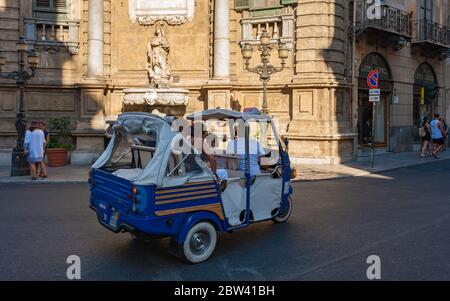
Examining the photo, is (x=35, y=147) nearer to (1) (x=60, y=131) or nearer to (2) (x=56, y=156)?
(2) (x=56, y=156)

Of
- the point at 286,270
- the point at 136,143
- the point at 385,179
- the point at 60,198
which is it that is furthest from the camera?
the point at 385,179

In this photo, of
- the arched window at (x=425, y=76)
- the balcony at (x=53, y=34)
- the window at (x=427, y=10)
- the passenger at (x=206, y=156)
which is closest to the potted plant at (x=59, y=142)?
the balcony at (x=53, y=34)

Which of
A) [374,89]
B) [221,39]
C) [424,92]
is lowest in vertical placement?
[374,89]

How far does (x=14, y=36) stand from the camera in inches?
698

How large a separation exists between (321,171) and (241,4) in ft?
25.9

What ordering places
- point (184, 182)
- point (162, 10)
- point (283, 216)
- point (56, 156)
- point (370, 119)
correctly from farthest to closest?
point (370, 119) < point (162, 10) < point (56, 156) < point (283, 216) < point (184, 182)

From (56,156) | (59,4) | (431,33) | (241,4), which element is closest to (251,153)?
(56,156)

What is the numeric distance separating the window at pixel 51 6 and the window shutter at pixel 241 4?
6744 mm

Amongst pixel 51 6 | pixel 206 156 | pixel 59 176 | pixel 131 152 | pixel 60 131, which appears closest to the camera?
pixel 206 156

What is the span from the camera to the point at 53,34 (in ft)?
60.3

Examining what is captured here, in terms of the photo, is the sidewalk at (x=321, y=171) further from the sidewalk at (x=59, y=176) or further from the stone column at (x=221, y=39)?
the stone column at (x=221, y=39)
